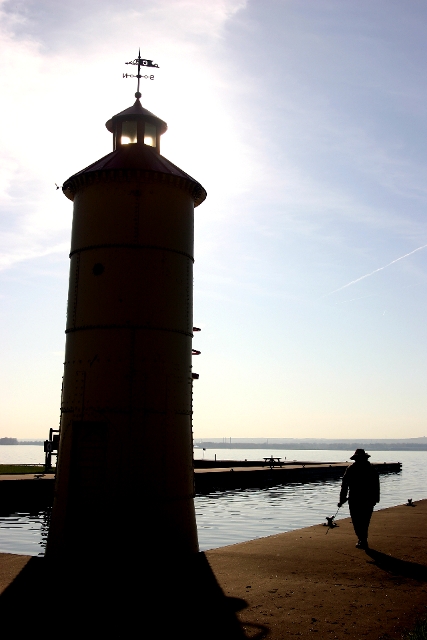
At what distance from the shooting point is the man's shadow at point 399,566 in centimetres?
948

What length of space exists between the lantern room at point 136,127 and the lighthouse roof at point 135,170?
0.33m

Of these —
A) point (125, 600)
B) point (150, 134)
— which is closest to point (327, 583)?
point (125, 600)

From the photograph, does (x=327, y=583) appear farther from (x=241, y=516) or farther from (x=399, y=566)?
(x=241, y=516)

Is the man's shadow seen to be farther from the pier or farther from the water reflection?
the pier

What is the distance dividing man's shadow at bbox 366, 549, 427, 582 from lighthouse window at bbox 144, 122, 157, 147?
9.67 m

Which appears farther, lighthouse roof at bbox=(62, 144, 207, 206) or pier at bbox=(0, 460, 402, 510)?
pier at bbox=(0, 460, 402, 510)

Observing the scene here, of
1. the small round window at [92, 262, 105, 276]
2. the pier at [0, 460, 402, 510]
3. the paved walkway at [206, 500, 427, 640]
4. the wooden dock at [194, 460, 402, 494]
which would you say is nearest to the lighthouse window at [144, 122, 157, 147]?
the small round window at [92, 262, 105, 276]

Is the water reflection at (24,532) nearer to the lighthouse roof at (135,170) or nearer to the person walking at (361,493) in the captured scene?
the person walking at (361,493)

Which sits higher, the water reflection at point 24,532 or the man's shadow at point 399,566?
the man's shadow at point 399,566

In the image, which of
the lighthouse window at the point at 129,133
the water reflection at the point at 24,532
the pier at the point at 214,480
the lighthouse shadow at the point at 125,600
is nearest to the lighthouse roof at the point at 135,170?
the lighthouse window at the point at 129,133

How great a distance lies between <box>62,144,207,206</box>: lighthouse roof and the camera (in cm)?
1138

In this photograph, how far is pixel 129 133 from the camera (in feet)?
42.5

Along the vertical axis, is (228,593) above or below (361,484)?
below

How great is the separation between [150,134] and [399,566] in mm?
10035
